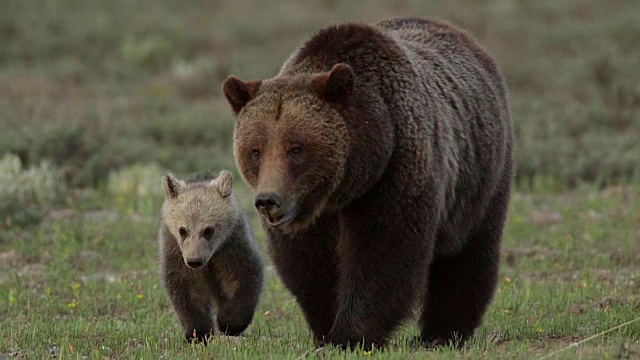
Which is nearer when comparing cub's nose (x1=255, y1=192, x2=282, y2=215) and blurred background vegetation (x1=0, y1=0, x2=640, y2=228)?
cub's nose (x1=255, y1=192, x2=282, y2=215)

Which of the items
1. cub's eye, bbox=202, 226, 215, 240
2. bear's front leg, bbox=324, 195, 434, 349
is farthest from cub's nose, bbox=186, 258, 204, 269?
bear's front leg, bbox=324, 195, 434, 349

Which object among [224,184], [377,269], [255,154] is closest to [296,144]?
[255,154]

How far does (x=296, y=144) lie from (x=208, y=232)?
1.78m

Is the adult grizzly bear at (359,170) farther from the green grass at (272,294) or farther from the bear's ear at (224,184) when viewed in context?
the bear's ear at (224,184)

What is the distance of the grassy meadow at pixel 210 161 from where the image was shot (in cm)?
848

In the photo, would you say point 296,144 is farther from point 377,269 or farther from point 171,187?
point 171,187

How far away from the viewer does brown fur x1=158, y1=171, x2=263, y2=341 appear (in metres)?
8.45

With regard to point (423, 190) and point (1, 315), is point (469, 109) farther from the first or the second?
point (1, 315)

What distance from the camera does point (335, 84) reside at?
6.80 m

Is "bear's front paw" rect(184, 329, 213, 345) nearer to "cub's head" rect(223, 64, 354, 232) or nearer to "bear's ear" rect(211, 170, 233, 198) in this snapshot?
"bear's ear" rect(211, 170, 233, 198)

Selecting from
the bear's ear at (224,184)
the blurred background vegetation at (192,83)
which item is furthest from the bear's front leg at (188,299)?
the blurred background vegetation at (192,83)

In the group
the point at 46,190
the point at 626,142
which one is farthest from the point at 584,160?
the point at 46,190

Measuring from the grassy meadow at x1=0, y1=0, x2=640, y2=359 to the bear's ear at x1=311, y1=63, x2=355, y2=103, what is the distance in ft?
4.70

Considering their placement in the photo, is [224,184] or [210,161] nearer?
[224,184]
